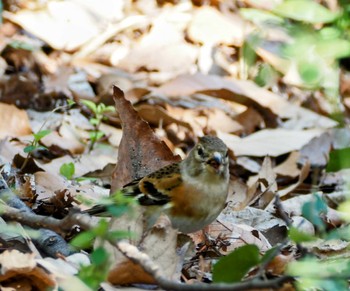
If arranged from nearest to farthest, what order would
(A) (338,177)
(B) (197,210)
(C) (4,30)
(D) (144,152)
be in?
1. (B) (197,210)
2. (D) (144,152)
3. (A) (338,177)
4. (C) (4,30)

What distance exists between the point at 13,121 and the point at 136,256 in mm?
3321

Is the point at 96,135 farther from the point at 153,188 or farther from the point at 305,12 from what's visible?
the point at 305,12

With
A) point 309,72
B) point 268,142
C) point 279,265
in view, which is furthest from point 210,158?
point 268,142

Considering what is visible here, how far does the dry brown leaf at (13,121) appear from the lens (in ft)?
19.2

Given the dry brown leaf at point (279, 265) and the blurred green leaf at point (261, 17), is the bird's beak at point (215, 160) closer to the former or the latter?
the dry brown leaf at point (279, 265)

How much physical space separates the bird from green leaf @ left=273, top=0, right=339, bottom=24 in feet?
4.56

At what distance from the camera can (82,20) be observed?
8.12 metres

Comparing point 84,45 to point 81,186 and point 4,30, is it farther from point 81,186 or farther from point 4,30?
point 81,186

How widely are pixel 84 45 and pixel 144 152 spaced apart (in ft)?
11.8

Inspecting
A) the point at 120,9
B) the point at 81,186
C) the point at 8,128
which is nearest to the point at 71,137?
the point at 8,128

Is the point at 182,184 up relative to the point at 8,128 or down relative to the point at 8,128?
up

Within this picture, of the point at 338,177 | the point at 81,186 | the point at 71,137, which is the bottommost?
the point at 338,177

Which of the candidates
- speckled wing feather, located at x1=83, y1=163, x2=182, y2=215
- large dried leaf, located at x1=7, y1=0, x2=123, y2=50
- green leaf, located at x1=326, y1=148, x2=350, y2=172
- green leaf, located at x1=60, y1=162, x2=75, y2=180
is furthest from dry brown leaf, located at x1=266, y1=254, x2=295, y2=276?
large dried leaf, located at x1=7, y1=0, x2=123, y2=50

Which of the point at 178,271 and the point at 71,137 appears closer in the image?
the point at 178,271
